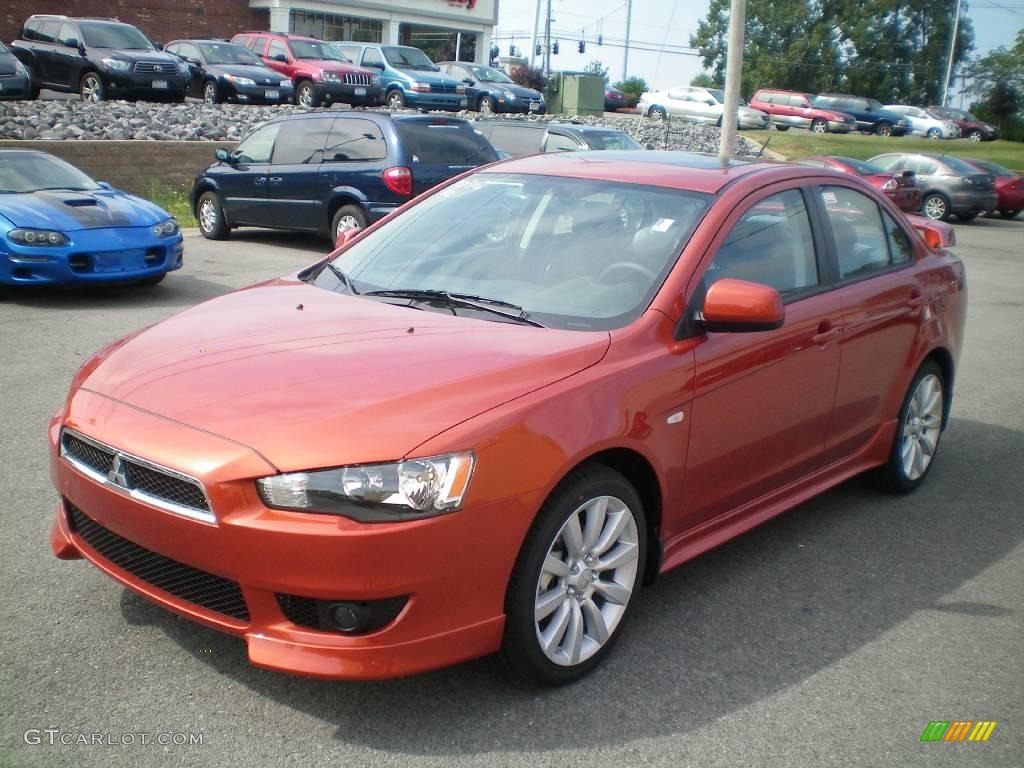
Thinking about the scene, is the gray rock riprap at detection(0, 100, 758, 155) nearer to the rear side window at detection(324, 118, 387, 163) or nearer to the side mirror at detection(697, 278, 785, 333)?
the rear side window at detection(324, 118, 387, 163)

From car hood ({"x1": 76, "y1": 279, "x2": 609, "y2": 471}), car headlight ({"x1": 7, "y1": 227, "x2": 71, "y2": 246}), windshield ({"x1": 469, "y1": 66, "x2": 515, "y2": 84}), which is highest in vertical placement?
windshield ({"x1": 469, "y1": 66, "x2": 515, "y2": 84})

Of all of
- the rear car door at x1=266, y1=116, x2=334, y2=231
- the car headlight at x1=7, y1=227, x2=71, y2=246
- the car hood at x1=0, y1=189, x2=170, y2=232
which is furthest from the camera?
the rear car door at x1=266, y1=116, x2=334, y2=231

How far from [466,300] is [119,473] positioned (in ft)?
4.76

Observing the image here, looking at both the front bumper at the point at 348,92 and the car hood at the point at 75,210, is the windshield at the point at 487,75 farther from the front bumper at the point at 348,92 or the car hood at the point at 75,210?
the car hood at the point at 75,210

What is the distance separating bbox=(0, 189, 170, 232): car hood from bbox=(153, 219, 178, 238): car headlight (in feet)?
0.19

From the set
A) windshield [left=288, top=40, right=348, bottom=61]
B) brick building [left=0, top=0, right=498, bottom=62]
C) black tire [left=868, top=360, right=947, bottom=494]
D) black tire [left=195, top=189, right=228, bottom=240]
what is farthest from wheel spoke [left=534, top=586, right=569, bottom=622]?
brick building [left=0, top=0, right=498, bottom=62]

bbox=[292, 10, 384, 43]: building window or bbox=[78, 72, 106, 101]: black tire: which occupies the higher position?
bbox=[292, 10, 384, 43]: building window

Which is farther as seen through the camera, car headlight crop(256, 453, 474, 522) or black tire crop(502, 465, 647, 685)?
black tire crop(502, 465, 647, 685)

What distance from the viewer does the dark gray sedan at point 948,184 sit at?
24.0 m

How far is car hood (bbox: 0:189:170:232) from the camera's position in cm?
950

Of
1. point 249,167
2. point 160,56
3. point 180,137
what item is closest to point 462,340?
point 249,167

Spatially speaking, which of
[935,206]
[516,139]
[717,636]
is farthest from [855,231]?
[935,206]

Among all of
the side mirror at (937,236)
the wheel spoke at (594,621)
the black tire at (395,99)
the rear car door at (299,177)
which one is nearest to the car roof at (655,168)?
the side mirror at (937,236)

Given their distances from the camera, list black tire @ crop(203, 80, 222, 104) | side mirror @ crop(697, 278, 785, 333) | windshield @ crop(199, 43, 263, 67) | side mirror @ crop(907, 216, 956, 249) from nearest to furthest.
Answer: side mirror @ crop(697, 278, 785, 333) < side mirror @ crop(907, 216, 956, 249) < black tire @ crop(203, 80, 222, 104) < windshield @ crop(199, 43, 263, 67)
